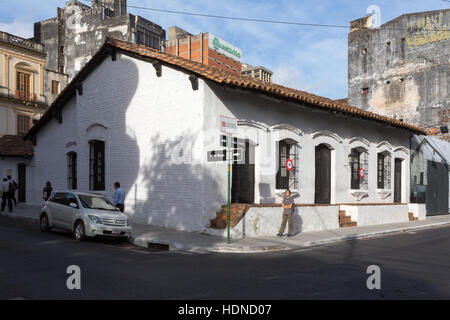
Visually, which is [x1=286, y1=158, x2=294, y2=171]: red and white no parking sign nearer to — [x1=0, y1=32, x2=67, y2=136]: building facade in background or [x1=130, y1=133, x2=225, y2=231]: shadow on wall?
[x1=130, y1=133, x2=225, y2=231]: shadow on wall

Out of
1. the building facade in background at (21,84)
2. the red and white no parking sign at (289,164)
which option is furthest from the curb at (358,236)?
the building facade in background at (21,84)

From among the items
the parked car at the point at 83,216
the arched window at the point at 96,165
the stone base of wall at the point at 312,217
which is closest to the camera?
the parked car at the point at 83,216

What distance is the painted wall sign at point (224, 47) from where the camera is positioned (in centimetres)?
4500

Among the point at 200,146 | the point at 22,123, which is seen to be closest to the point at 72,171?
the point at 200,146

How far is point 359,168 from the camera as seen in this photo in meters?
21.0

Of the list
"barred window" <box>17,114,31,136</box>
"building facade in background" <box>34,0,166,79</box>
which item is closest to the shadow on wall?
"barred window" <box>17,114,31,136</box>

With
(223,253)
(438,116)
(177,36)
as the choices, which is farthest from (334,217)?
(177,36)

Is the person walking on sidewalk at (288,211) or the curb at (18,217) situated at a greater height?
the person walking on sidewalk at (288,211)

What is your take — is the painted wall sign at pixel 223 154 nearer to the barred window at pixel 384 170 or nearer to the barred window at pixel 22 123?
the barred window at pixel 384 170

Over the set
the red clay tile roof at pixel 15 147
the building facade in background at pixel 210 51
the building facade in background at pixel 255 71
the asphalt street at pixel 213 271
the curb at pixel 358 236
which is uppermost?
the building facade in background at pixel 255 71

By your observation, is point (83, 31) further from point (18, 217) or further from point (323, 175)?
point (323, 175)

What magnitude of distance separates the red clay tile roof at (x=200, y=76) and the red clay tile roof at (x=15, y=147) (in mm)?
1275

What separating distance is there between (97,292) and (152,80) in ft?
35.2

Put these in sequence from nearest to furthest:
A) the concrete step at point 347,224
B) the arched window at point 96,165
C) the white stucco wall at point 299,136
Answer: the white stucco wall at point 299,136 < the concrete step at point 347,224 < the arched window at point 96,165
